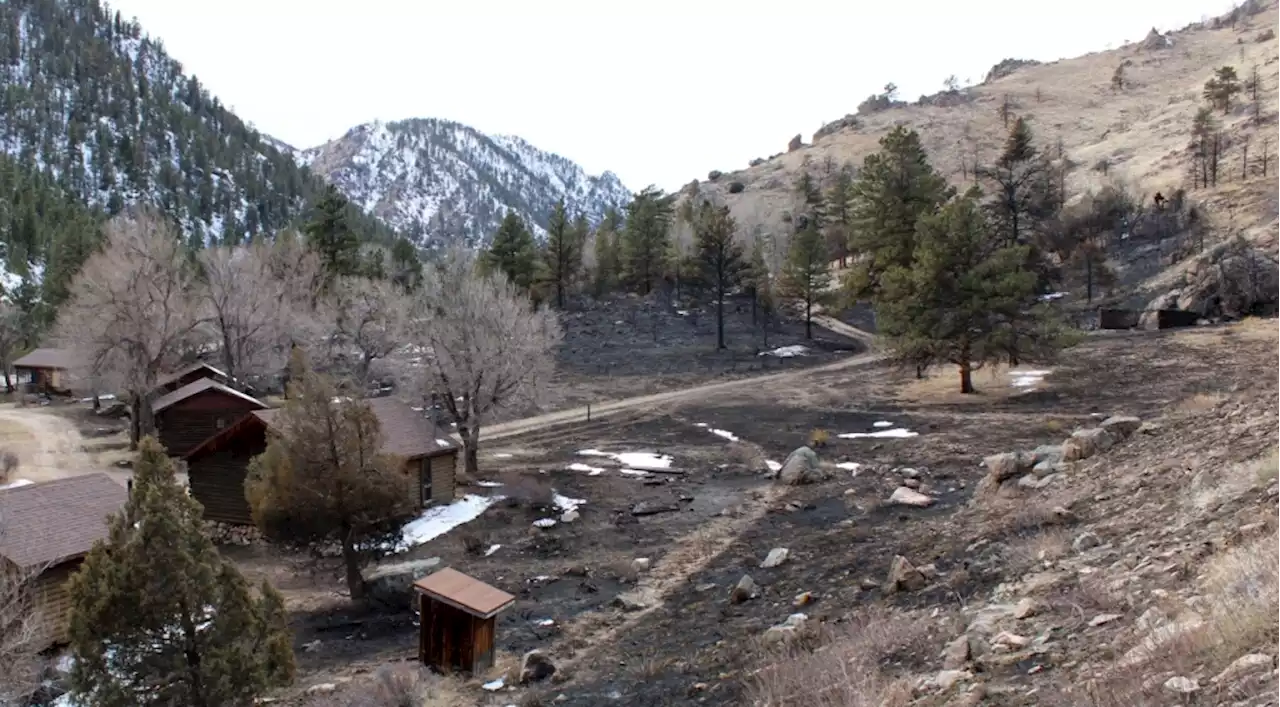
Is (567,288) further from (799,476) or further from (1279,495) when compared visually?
(1279,495)

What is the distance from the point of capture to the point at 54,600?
66.0ft

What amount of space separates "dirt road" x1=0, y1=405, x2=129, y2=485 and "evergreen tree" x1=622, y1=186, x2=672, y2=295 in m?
46.9

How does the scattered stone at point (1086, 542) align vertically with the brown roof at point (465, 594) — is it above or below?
above

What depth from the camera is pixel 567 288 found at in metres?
85.8

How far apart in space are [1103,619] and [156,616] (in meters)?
11.8

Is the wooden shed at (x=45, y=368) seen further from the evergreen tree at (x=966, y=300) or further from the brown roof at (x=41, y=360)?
the evergreen tree at (x=966, y=300)

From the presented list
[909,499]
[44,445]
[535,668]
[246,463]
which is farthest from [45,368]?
[909,499]

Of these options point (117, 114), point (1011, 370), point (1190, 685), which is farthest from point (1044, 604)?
point (117, 114)

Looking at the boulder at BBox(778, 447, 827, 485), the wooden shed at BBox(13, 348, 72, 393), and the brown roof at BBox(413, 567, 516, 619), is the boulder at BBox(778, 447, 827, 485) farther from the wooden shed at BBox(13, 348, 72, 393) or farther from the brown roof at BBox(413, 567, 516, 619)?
the wooden shed at BBox(13, 348, 72, 393)

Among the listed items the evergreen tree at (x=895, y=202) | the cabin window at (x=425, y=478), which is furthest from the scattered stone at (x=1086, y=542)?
the evergreen tree at (x=895, y=202)

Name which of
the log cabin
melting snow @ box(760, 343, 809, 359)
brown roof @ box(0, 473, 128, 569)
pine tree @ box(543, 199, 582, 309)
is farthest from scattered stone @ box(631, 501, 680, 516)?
pine tree @ box(543, 199, 582, 309)

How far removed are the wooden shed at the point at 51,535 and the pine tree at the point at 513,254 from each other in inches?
2073

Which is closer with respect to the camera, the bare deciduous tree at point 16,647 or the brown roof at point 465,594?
the bare deciduous tree at point 16,647

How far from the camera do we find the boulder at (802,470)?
28406 mm
